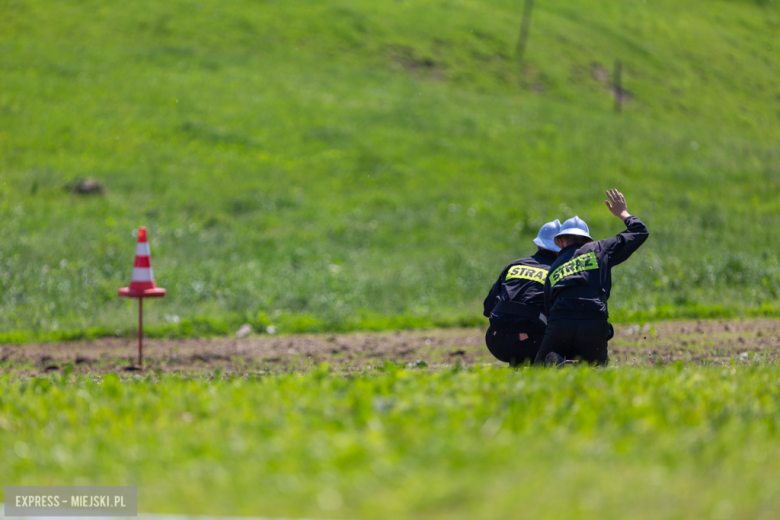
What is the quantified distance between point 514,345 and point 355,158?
18.7 m

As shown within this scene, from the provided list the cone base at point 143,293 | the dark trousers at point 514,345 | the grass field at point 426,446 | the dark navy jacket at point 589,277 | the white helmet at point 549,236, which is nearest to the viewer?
the grass field at point 426,446

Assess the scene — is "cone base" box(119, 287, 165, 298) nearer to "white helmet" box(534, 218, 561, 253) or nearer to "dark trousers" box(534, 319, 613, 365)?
"white helmet" box(534, 218, 561, 253)

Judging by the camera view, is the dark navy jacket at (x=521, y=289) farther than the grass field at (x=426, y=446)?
Yes

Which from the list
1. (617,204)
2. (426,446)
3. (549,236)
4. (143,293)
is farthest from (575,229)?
(143,293)

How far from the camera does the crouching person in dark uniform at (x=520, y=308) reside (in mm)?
7051

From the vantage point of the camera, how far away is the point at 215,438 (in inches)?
162

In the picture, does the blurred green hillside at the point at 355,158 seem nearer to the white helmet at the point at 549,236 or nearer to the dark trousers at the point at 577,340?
the white helmet at the point at 549,236

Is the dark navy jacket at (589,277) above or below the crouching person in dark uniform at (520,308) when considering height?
above

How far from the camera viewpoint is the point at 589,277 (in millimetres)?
6359

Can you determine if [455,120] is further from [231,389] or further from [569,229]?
[231,389]

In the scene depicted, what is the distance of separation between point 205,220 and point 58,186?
479 centimetres

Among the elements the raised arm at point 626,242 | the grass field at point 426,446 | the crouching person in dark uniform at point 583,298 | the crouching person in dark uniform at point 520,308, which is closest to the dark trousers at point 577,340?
the crouching person in dark uniform at point 583,298

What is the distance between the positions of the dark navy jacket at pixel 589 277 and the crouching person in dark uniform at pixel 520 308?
49 cm

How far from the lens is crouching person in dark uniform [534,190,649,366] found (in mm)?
6355
